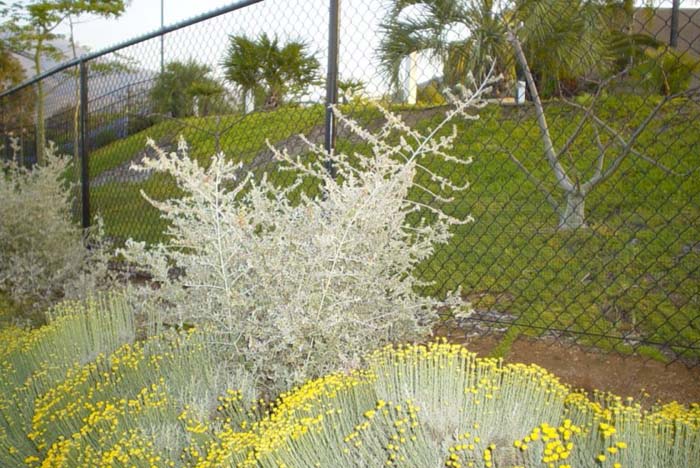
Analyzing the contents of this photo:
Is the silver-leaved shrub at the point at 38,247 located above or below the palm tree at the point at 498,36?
below

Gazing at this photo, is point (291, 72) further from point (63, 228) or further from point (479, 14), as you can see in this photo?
point (63, 228)

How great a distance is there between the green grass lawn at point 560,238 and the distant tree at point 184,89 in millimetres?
151

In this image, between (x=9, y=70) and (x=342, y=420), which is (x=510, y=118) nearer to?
(x=342, y=420)

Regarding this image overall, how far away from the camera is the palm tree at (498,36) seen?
3.21m

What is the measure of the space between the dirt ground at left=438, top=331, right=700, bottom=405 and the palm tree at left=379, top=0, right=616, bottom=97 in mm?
1408

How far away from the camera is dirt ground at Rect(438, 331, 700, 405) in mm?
2582

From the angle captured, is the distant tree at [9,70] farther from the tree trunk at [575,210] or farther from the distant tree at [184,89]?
the tree trunk at [575,210]

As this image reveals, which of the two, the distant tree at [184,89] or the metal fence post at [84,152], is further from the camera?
the metal fence post at [84,152]

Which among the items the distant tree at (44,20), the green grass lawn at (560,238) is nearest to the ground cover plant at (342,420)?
the green grass lawn at (560,238)

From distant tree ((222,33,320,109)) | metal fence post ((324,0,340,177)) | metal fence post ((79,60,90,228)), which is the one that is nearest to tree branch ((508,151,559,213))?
metal fence post ((324,0,340,177))

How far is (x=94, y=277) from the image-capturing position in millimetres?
4074

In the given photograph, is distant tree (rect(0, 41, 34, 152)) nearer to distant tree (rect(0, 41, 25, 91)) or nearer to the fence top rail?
the fence top rail

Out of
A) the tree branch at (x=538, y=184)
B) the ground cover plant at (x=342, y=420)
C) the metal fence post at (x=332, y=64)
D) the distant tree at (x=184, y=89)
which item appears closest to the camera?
the ground cover plant at (x=342, y=420)

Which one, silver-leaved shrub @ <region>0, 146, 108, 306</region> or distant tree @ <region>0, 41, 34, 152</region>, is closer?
silver-leaved shrub @ <region>0, 146, 108, 306</region>
